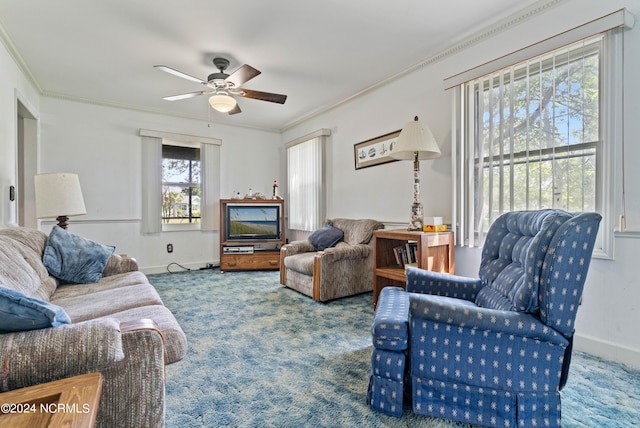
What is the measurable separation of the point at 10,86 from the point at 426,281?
3.99m

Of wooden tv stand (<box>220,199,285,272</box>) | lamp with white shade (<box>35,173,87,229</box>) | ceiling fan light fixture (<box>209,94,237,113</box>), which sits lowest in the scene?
wooden tv stand (<box>220,199,285,272</box>)

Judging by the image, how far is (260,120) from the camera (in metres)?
5.19

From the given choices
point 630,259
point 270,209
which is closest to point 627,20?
point 630,259

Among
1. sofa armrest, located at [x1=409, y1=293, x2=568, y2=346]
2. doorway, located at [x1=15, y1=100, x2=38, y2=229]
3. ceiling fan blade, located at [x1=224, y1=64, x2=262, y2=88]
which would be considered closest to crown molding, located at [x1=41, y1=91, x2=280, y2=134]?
doorway, located at [x1=15, y1=100, x2=38, y2=229]

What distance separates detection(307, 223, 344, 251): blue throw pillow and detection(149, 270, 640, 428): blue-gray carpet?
0.97 meters

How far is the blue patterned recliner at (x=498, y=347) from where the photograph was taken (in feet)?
4.12

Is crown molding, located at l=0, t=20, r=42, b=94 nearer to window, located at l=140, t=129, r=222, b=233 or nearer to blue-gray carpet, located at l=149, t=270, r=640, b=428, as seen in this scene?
window, located at l=140, t=129, r=222, b=233

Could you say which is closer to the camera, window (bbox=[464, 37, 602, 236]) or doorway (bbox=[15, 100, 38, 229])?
window (bbox=[464, 37, 602, 236])

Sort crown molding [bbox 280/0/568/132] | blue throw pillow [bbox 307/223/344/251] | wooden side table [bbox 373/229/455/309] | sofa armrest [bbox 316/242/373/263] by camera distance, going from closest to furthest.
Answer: crown molding [bbox 280/0/568/132], wooden side table [bbox 373/229/455/309], sofa armrest [bbox 316/242/373/263], blue throw pillow [bbox 307/223/344/251]

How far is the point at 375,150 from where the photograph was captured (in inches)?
149

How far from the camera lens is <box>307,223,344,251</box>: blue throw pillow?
384cm

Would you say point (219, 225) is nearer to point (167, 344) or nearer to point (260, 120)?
point (260, 120)

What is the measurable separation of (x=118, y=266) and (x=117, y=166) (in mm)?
2321

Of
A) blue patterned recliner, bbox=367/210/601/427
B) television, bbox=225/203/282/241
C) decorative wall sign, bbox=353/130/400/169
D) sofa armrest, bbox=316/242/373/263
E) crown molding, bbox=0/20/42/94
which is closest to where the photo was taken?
blue patterned recliner, bbox=367/210/601/427
